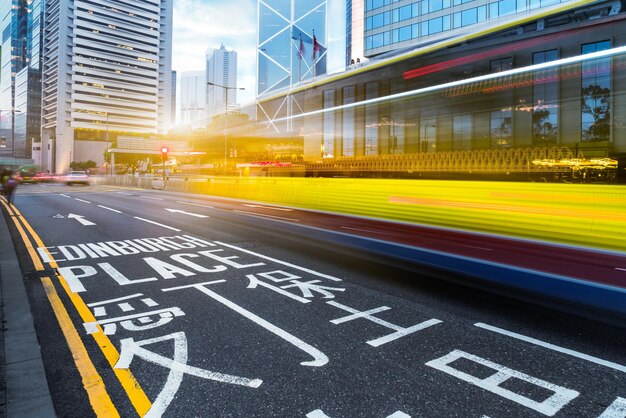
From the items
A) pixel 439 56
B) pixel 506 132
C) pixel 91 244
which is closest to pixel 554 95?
pixel 506 132

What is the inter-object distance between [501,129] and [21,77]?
19543cm

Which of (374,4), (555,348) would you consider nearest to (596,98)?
(555,348)

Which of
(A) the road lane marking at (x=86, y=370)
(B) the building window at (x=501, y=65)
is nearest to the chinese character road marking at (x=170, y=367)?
(A) the road lane marking at (x=86, y=370)

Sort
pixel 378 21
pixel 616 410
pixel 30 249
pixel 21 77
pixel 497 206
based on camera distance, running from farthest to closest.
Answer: pixel 21 77 → pixel 378 21 → pixel 30 249 → pixel 497 206 → pixel 616 410

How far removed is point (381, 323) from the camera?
4.50 meters

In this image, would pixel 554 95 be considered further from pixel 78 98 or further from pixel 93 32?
pixel 93 32

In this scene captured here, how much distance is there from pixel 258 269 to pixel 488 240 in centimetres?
467

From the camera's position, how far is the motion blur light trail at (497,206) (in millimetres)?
6266

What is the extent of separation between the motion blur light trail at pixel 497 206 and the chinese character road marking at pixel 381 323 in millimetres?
3739

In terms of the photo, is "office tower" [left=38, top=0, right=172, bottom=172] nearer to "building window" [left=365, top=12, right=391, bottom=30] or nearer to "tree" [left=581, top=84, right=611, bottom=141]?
"building window" [left=365, top=12, right=391, bottom=30]

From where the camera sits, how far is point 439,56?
7391 millimetres

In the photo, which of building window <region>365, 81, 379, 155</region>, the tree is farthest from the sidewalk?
building window <region>365, 81, 379, 155</region>

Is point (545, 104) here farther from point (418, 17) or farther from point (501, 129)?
point (418, 17)

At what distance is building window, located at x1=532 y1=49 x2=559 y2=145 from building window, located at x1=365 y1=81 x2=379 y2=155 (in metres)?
3.47
